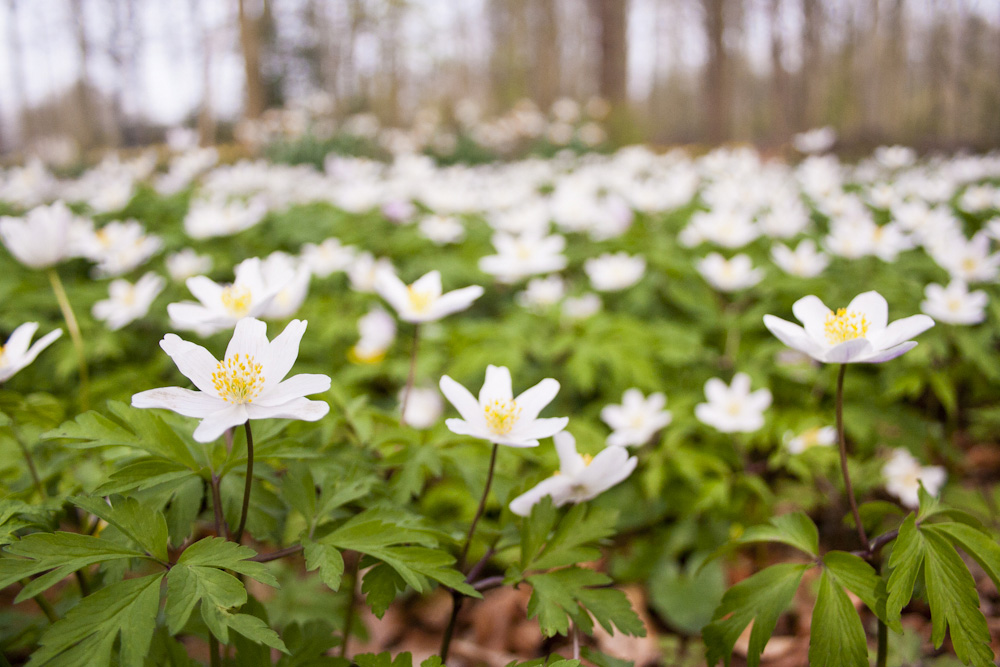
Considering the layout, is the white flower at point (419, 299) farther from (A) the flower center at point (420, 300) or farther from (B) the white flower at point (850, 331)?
(B) the white flower at point (850, 331)

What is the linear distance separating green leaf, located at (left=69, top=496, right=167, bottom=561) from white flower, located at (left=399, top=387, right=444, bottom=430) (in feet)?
5.37

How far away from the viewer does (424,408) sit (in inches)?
104

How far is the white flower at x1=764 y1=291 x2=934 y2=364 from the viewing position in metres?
1.09

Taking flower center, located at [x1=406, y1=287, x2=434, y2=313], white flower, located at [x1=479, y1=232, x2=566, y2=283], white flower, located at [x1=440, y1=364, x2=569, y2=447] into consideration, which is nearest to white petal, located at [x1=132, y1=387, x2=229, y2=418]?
white flower, located at [x1=440, y1=364, x2=569, y2=447]

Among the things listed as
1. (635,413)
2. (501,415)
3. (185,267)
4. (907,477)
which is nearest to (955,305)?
(907,477)

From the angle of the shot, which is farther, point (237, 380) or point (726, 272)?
point (726, 272)

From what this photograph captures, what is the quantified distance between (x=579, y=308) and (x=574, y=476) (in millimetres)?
1592

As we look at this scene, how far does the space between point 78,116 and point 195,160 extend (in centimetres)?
3137

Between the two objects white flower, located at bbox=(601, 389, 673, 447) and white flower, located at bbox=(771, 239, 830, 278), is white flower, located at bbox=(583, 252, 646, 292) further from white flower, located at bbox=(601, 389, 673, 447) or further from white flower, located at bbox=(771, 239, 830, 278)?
white flower, located at bbox=(601, 389, 673, 447)

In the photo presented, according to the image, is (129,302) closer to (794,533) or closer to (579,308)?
(579,308)

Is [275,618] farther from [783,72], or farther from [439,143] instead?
[783,72]

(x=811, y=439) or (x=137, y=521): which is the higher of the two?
(x=137, y=521)

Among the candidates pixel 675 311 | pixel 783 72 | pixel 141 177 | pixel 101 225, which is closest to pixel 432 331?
pixel 675 311

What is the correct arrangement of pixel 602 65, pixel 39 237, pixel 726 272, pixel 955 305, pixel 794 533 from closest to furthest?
pixel 794 533
pixel 39 237
pixel 955 305
pixel 726 272
pixel 602 65
